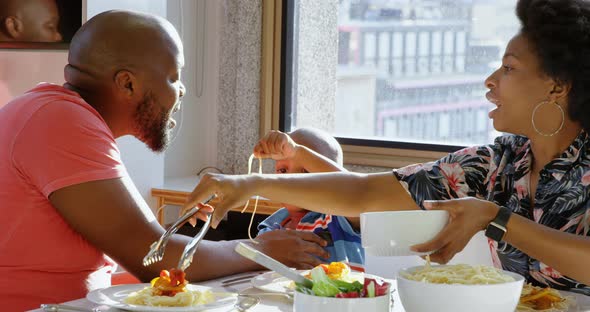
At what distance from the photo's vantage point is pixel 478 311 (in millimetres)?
1288

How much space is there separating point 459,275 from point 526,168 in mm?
778

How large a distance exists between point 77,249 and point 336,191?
60 centimetres

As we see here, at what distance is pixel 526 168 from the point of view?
2.05 meters

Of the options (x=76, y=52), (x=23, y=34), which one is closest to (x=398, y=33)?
(x=23, y=34)

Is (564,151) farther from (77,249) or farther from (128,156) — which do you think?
(128,156)

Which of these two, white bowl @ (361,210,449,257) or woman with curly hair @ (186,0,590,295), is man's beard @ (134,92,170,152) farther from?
white bowl @ (361,210,449,257)

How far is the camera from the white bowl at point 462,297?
50.3 inches

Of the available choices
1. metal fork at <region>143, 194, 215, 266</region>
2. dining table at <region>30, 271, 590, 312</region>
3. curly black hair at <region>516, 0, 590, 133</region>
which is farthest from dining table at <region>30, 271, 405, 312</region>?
curly black hair at <region>516, 0, 590, 133</region>

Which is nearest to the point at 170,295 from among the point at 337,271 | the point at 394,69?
the point at 337,271

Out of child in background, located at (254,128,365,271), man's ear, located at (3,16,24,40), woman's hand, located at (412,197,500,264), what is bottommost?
child in background, located at (254,128,365,271)

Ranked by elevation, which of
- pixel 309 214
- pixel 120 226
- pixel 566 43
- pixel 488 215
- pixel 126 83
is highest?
pixel 566 43

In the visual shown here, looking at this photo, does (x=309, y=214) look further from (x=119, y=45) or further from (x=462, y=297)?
(x=462, y=297)

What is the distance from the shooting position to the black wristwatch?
5.11 feet

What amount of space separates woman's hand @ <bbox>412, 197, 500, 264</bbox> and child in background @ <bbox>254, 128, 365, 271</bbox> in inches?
30.7
